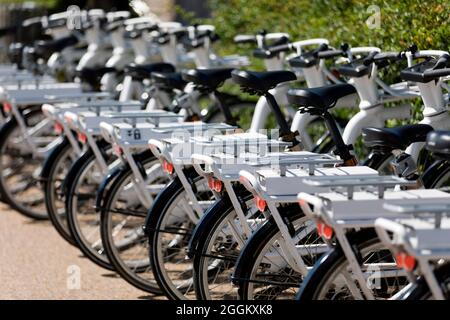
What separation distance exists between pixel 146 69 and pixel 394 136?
352 cm

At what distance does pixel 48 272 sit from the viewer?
7.18 metres

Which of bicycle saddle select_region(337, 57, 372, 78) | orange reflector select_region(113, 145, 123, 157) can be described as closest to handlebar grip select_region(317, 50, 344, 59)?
bicycle saddle select_region(337, 57, 372, 78)

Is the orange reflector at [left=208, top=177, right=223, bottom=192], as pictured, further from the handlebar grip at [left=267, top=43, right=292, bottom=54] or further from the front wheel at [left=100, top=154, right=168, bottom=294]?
the handlebar grip at [left=267, top=43, right=292, bottom=54]

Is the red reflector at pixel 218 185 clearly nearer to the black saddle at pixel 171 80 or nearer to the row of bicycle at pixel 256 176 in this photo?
the row of bicycle at pixel 256 176

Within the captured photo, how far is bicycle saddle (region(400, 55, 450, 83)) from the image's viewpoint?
16.9ft

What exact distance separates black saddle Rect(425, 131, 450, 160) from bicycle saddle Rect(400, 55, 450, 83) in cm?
103

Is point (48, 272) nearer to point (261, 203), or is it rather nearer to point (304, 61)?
point (304, 61)

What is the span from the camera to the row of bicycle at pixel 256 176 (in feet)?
13.7

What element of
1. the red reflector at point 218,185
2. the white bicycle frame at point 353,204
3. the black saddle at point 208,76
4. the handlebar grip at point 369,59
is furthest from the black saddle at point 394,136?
the black saddle at point 208,76

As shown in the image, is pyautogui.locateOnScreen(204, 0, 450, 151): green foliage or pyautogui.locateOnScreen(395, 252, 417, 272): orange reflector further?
pyautogui.locateOnScreen(204, 0, 450, 151): green foliage

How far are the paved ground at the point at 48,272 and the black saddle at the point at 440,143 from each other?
9.31ft

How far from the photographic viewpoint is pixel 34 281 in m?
6.94

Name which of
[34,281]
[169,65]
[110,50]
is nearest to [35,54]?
[110,50]

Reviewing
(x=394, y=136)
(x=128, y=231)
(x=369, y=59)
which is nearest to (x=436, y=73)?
(x=394, y=136)
